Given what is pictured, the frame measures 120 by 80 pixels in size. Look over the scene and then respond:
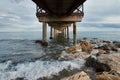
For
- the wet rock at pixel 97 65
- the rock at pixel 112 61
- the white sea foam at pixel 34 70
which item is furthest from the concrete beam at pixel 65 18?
the rock at pixel 112 61

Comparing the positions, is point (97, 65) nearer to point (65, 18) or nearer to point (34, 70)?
point (34, 70)

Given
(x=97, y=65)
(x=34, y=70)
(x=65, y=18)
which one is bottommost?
(x=34, y=70)

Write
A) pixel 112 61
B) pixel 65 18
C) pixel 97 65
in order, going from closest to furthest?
1. pixel 112 61
2. pixel 97 65
3. pixel 65 18

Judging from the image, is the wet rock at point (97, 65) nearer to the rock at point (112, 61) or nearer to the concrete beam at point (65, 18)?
the rock at point (112, 61)

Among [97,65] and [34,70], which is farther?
[97,65]

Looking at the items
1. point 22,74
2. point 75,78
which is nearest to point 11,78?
point 22,74

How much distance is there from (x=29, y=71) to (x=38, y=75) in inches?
36.7

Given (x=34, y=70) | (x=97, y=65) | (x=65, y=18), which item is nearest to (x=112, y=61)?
(x=97, y=65)

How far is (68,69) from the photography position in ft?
44.8

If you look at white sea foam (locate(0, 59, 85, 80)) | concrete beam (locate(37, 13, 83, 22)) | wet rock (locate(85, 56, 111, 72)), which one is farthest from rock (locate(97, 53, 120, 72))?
concrete beam (locate(37, 13, 83, 22))

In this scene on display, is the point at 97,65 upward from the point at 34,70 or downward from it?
upward

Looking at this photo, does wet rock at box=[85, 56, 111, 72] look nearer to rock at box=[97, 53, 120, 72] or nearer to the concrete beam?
rock at box=[97, 53, 120, 72]

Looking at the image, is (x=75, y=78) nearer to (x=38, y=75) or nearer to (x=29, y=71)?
(x=38, y=75)

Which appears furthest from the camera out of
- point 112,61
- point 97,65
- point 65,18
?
point 65,18
